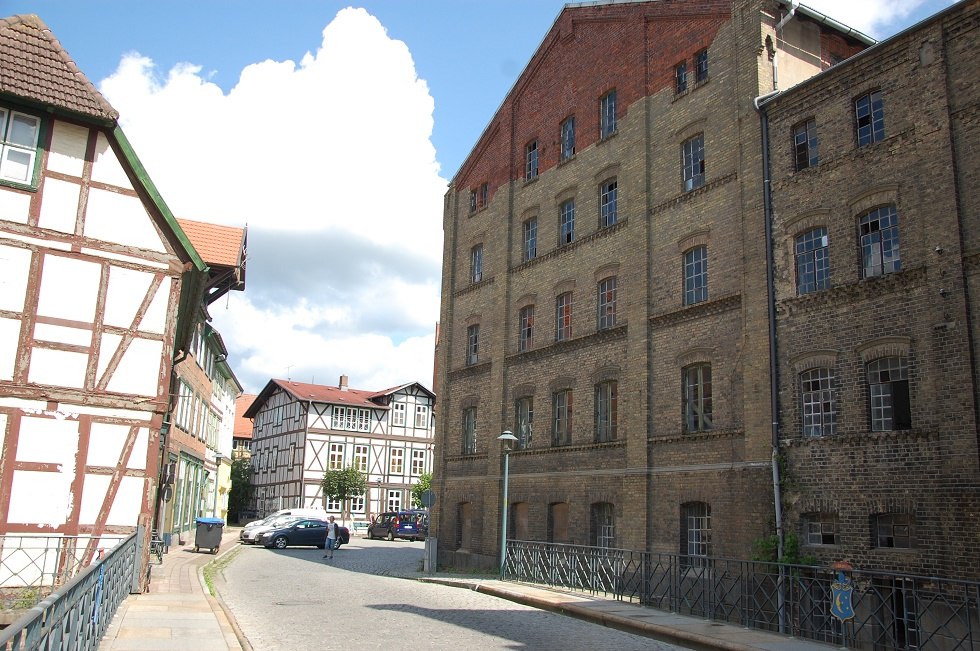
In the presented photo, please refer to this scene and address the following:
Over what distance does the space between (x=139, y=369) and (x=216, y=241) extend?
44.7 ft

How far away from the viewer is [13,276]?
15531mm

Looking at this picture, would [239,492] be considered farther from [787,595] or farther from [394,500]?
[787,595]

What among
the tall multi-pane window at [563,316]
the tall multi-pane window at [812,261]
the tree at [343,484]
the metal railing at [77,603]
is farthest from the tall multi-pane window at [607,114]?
the tree at [343,484]

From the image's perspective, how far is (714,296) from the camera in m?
19.8

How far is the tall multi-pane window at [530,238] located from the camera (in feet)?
91.6

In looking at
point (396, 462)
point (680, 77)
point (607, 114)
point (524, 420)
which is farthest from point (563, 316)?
point (396, 462)

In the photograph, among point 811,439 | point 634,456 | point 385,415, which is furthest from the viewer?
point 385,415

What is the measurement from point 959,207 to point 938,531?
226 inches

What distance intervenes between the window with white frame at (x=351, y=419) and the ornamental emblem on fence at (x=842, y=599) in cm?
5224

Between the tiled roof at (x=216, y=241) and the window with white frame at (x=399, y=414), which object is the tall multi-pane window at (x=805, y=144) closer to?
the tiled roof at (x=216, y=241)

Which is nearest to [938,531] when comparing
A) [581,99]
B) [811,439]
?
[811,439]

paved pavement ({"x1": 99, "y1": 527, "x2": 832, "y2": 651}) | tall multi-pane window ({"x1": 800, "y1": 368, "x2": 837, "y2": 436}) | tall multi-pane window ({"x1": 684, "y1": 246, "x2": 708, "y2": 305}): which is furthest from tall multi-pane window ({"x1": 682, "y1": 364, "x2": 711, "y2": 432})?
paved pavement ({"x1": 99, "y1": 527, "x2": 832, "y2": 651})

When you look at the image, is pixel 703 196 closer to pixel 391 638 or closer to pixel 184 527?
pixel 391 638

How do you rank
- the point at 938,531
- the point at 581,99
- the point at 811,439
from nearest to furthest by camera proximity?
the point at 938,531, the point at 811,439, the point at 581,99
